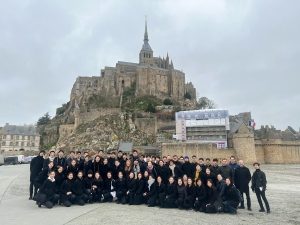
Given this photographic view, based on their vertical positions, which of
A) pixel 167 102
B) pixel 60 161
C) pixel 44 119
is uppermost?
pixel 167 102

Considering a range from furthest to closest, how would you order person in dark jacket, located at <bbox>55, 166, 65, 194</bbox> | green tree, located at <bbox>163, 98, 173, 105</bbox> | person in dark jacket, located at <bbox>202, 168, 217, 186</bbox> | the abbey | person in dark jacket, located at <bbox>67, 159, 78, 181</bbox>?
the abbey → green tree, located at <bbox>163, 98, 173, 105</bbox> → person in dark jacket, located at <bbox>67, 159, 78, 181</bbox> → person in dark jacket, located at <bbox>55, 166, 65, 194</bbox> → person in dark jacket, located at <bbox>202, 168, 217, 186</bbox>

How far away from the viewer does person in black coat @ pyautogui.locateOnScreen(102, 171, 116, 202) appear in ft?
28.9

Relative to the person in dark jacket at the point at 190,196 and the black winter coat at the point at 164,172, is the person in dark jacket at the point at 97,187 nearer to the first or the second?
the black winter coat at the point at 164,172

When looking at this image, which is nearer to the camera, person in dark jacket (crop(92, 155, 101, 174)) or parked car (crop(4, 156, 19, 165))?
person in dark jacket (crop(92, 155, 101, 174))

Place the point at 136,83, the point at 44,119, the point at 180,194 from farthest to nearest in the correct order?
1. the point at 44,119
2. the point at 136,83
3. the point at 180,194

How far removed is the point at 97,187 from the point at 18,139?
56.1m

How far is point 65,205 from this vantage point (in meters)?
8.08

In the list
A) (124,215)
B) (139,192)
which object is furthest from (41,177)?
(124,215)

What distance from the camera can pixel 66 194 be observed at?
323 inches

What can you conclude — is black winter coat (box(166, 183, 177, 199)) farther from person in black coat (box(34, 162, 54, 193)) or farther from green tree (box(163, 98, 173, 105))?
green tree (box(163, 98, 173, 105))

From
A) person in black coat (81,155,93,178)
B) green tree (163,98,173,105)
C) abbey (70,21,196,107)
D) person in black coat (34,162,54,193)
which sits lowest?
person in black coat (34,162,54,193)

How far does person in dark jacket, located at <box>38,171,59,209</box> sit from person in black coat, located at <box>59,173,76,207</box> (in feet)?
0.66

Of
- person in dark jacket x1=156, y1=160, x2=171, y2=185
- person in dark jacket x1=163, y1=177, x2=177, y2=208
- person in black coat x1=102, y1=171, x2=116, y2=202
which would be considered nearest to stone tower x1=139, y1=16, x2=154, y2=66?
person in dark jacket x1=156, y1=160, x2=171, y2=185

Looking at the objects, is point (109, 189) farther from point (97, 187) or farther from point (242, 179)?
point (242, 179)
